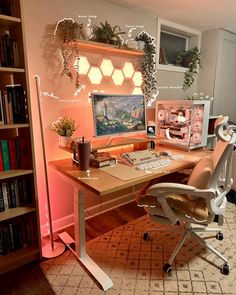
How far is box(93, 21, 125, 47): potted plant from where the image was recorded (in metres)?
1.88

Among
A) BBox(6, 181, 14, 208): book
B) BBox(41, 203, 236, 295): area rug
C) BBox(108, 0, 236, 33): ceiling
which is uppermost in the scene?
BBox(108, 0, 236, 33): ceiling

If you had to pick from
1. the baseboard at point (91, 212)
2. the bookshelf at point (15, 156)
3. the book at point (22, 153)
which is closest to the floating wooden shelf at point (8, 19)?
the bookshelf at point (15, 156)

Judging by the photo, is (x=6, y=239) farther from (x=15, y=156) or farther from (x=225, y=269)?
(x=225, y=269)

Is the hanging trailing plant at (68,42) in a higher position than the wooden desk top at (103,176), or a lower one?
higher

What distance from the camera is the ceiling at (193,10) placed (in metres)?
2.03

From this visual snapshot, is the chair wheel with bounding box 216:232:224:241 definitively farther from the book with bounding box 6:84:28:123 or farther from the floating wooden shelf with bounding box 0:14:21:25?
the floating wooden shelf with bounding box 0:14:21:25

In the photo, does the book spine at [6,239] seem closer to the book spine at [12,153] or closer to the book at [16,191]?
the book at [16,191]

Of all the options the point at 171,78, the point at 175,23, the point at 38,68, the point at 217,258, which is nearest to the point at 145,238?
the point at 217,258

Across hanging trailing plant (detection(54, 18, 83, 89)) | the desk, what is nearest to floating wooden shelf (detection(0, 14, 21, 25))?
hanging trailing plant (detection(54, 18, 83, 89))

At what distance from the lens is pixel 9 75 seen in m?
1.52

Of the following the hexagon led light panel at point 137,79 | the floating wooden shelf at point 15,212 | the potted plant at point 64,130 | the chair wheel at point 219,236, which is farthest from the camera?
the hexagon led light panel at point 137,79

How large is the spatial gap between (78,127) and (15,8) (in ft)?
3.21

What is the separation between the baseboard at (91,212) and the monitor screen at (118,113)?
899 millimetres

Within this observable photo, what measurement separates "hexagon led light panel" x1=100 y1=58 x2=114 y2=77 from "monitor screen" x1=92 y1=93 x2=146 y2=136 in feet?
1.18
